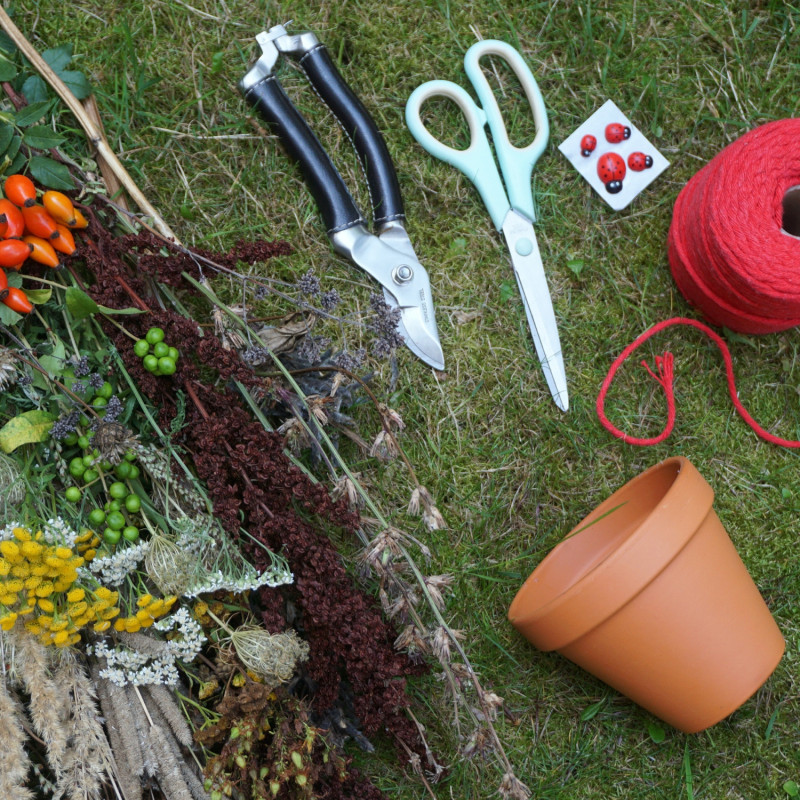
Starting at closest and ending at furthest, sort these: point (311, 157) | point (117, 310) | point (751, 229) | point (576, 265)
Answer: point (117, 310)
point (751, 229)
point (311, 157)
point (576, 265)

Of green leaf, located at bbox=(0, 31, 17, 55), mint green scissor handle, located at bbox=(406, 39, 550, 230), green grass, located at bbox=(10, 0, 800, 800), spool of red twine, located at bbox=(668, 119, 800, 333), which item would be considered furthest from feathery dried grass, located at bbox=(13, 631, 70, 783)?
spool of red twine, located at bbox=(668, 119, 800, 333)

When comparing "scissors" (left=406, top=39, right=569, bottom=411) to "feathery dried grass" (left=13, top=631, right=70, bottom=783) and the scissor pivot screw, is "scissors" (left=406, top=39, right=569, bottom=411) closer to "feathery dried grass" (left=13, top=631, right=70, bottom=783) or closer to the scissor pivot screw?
the scissor pivot screw

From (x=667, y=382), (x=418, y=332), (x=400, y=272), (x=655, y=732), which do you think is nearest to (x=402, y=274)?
(x=400, y=272)

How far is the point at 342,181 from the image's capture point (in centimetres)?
138

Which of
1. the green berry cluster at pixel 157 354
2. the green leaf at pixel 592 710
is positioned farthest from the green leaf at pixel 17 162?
the green leaf at pixel 592 710

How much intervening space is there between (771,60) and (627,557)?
1039 millimetres

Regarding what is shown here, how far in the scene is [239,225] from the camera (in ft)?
4.65

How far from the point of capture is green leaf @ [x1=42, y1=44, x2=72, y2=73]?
4.16 feet

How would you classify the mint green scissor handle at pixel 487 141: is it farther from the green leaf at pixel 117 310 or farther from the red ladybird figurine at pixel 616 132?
the green leaf at pixel 117 310

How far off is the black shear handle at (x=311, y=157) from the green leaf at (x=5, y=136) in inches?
16.3

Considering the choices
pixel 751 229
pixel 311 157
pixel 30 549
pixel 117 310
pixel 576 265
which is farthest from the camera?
pixel 576 265

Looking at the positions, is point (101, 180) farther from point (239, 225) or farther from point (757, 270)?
point (757, 270)

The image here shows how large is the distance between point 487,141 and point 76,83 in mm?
718

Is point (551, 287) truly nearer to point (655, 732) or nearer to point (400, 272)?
point (400, 272)
